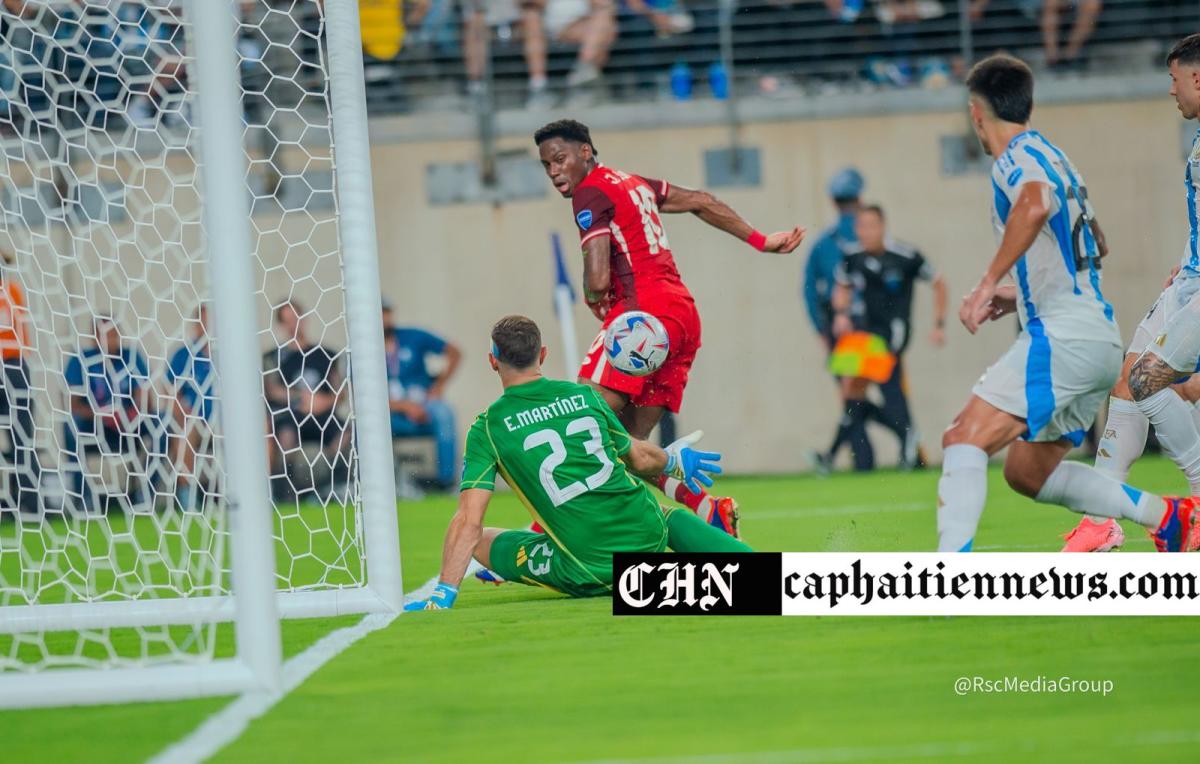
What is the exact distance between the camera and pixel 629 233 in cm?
672

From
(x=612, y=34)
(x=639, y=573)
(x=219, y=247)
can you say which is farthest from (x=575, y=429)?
(x=612, y=34)

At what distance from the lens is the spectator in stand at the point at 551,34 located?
15258 millimetres

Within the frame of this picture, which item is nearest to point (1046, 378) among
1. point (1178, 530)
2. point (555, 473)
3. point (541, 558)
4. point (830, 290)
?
point (1178, 530)

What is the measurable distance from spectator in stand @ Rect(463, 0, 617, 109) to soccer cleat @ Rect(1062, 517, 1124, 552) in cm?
1007

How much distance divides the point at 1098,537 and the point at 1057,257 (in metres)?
1.71

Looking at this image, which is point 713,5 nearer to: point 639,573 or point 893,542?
point 893,542

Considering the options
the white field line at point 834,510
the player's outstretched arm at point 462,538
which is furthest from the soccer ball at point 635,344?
the white field line at point 834,510

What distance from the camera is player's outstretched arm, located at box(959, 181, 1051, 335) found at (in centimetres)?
455

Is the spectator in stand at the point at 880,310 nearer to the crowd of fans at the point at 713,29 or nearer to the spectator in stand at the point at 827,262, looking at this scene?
the spectator in stand at the point at 827,262

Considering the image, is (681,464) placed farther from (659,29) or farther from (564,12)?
(564,12)

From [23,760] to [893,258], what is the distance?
39.7 feet

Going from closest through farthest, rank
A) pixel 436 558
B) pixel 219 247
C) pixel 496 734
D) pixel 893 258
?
pixel 496 734
pixel 219 247
pixel 436 558
pixel 893 258

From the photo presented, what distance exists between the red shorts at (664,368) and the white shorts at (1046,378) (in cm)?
214

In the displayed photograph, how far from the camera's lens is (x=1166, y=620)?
4.55 m
